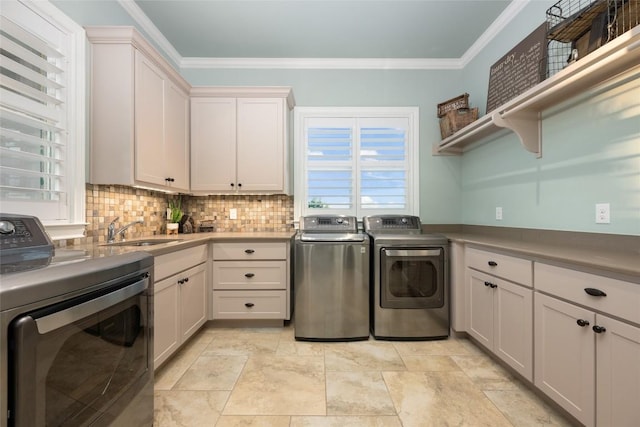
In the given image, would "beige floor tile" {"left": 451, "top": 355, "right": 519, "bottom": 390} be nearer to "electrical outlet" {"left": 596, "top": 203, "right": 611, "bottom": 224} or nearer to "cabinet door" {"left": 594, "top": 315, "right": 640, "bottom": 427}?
"cabinet door" {"left": 594, "top": 315, "right": 640, "bottom": 427}

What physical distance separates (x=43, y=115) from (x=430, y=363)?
2899mm

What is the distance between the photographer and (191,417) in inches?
57.0

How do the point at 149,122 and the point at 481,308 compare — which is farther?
the point at 149,122

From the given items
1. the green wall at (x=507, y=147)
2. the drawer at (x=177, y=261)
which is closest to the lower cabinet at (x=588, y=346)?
the green wall at (x=507, y=147)

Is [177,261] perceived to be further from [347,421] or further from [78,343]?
[347,421]

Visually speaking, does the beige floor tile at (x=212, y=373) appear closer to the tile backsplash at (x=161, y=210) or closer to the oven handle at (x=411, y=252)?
the tile backsplash at (x=161, y=210)

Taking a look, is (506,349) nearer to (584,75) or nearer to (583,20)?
(584,75)

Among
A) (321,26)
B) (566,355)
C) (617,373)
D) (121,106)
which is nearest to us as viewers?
(617,373)

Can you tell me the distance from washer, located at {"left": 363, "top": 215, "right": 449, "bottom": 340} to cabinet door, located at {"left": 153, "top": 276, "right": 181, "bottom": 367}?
5.04 ft

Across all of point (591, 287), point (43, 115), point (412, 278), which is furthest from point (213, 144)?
point (591, 287)

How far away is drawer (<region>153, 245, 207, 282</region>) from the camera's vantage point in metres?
1.73

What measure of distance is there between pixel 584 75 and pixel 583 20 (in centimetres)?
34

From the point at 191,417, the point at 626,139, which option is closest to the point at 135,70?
the point at 191,417

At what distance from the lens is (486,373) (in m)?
1.83
